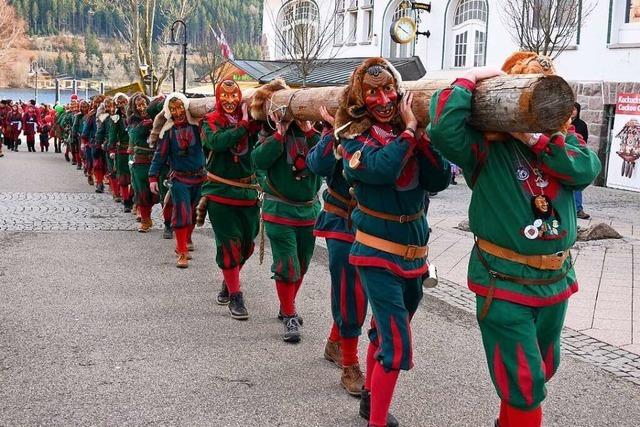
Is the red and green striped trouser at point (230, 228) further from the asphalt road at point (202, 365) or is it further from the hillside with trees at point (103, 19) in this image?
the hillside with trees at point (103, 19)

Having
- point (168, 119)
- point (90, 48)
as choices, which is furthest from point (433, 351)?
point (90, 48)

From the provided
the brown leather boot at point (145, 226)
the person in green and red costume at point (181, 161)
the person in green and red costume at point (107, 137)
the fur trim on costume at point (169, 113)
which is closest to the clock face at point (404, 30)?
the person in green and red costume at point (107, 137)

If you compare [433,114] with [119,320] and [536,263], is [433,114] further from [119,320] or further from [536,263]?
[119,320]

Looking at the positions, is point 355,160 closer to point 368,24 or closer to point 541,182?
point 541,182

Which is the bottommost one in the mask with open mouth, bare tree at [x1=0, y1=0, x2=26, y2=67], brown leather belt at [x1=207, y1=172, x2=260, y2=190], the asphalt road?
the asphalt road

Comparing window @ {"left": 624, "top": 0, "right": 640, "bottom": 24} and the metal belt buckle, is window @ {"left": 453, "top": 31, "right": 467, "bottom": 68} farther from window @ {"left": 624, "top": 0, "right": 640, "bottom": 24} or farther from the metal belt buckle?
the metal belt buckle

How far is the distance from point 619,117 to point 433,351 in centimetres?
1312

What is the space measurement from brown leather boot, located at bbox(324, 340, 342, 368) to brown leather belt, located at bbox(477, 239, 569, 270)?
6.88ft

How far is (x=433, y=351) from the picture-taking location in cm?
566

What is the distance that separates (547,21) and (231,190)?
992cm

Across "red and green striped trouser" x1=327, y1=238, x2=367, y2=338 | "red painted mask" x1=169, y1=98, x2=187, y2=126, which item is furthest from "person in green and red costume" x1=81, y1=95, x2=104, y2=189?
"red and green striped trouser" x1=327, y1=238, x2=367, y2=338

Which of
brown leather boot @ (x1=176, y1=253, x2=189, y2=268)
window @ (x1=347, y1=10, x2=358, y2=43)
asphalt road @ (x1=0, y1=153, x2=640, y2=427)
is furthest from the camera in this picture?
window @ (x1=347, y1=10, x2=358, y2=43)

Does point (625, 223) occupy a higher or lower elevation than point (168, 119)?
lower

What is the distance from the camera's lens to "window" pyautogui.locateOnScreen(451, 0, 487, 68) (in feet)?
70.5
